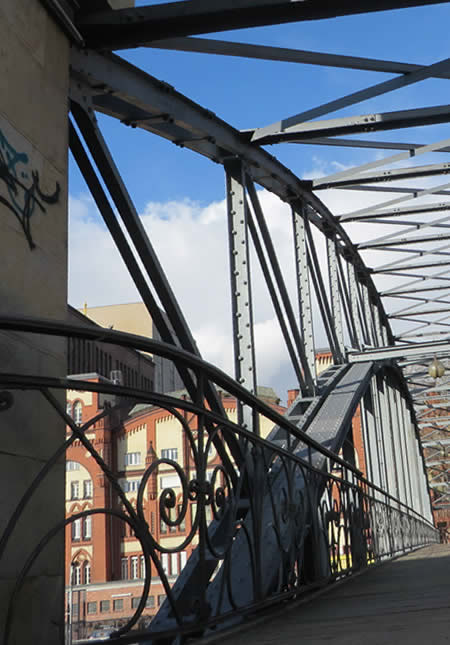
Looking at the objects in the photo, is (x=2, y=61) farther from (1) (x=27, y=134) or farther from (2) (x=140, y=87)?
(2) (x=140, y=87)

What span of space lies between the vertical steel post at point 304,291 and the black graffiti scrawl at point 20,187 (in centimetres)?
543

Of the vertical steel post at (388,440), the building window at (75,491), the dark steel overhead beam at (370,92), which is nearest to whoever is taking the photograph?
the dark steel overhead beam at (370,92)

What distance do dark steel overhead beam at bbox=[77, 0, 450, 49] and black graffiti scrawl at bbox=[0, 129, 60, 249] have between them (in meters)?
1.32

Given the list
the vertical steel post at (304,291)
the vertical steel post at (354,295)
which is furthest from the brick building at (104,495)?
the vertical steel post at (304,291)

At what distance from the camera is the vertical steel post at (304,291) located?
9117mm

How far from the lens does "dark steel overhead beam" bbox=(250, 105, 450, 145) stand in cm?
684

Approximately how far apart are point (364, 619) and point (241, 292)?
3.83 m

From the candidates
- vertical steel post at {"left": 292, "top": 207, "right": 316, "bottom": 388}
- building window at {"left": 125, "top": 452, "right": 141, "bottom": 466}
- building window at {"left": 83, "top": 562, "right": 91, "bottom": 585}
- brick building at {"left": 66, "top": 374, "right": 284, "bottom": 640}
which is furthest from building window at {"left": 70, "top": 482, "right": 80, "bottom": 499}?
vertical steel post at {"left": 292, "top": 207, "right": 316, "bottom": 388}

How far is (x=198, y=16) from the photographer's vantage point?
4.74 m

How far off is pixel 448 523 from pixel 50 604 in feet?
157

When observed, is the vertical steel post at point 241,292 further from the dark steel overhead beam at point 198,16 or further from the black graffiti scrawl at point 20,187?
the black graffiti scrawl at point 20,187

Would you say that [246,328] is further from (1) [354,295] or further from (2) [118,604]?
(2) [118,604]

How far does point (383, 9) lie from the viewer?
4.70 meters

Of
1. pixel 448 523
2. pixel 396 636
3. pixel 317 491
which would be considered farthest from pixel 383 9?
pixel 448 523
